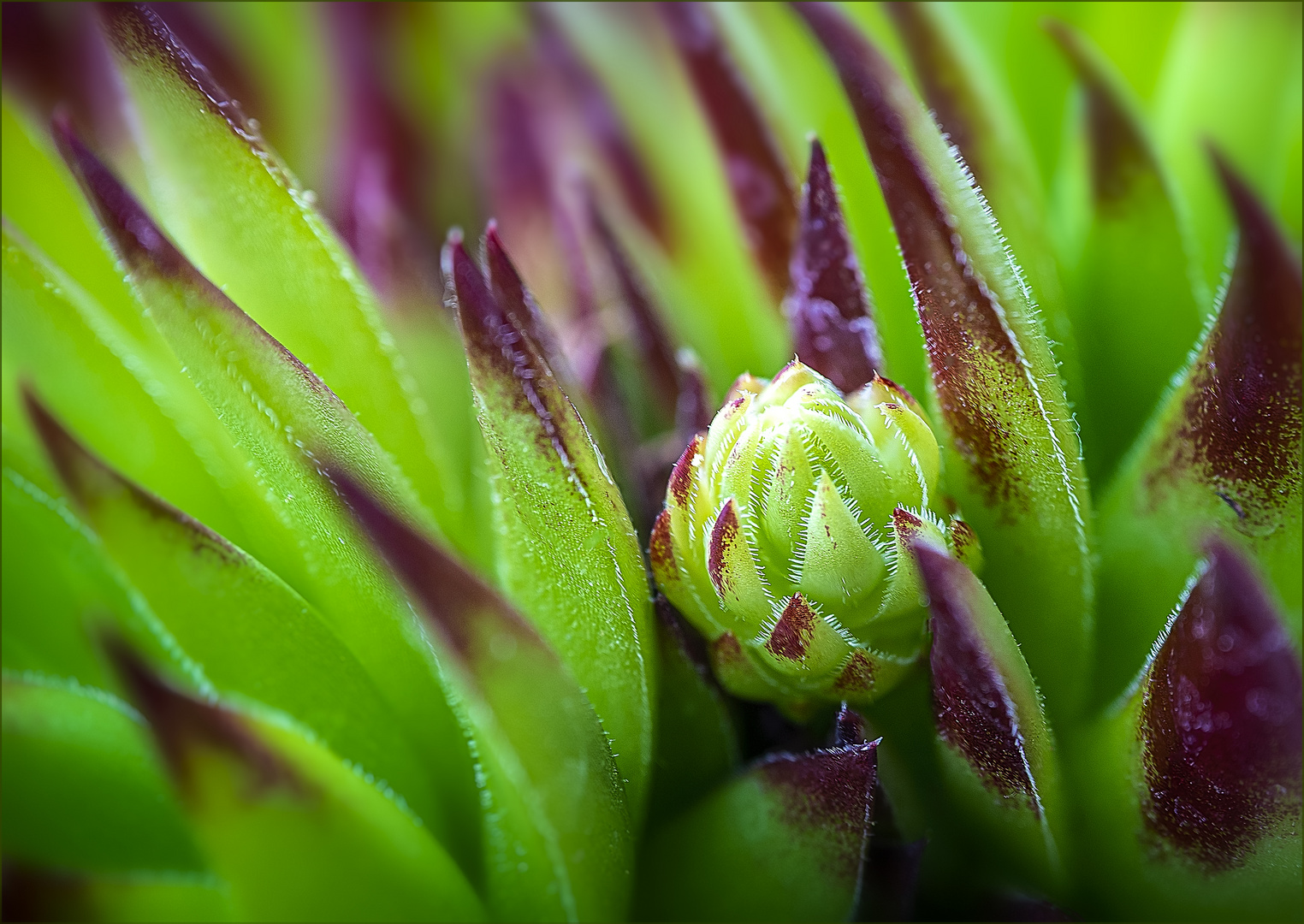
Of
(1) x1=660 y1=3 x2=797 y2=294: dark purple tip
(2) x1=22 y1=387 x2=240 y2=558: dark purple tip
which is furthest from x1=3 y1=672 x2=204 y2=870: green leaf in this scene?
(1) x1=660 y1=3 x2=797 y2=294: dark purple tip

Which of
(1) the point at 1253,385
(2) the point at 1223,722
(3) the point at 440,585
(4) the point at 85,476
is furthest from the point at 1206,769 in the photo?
(4) the point at 85,476

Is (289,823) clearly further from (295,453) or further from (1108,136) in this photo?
(1108,136)

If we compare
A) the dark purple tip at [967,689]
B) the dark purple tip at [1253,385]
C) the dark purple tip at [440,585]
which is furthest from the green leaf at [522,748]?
the dark purple tip at [1253,385]

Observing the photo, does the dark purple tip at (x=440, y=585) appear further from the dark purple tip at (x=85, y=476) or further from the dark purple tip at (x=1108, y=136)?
the dark purple tip at (x=1108, y=136)

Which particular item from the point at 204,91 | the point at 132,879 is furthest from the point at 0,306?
the point at 132,879

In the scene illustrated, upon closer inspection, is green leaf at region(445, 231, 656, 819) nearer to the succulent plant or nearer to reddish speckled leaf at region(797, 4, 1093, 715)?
the succulent plant

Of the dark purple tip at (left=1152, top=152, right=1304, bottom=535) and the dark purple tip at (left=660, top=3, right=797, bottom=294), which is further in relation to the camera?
the dark purple tip at (left=660, top=3, right=797, bottom=294)

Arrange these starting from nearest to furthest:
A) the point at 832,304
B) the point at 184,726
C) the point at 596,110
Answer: the point at 184,726 < the point at 832,304 < the point at 596,110
